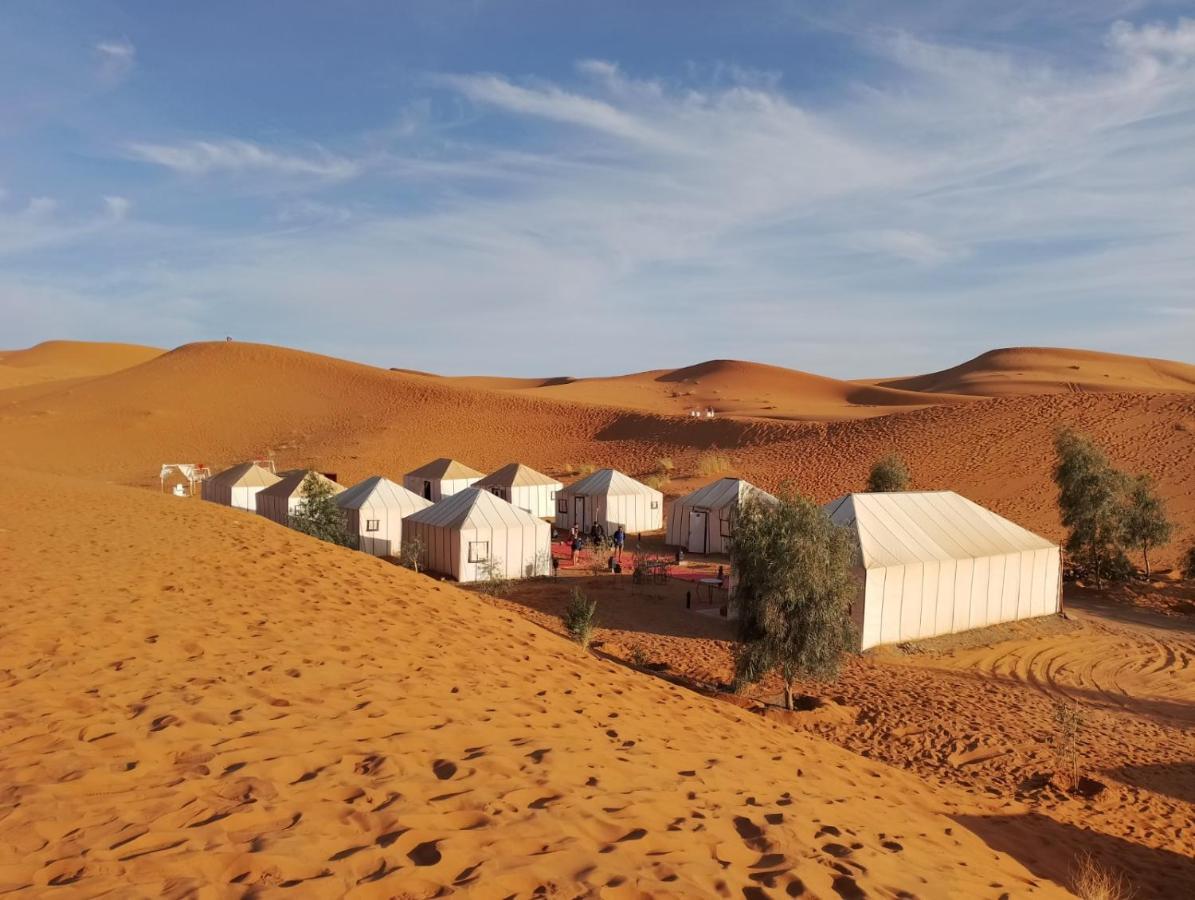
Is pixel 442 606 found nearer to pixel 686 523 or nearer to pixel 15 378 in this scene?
pixel 686 523

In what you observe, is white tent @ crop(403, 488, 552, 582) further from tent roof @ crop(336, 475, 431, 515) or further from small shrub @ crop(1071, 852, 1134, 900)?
small shrub @ crop(1071, 852, 1134, 900)

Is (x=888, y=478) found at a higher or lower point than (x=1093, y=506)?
higher

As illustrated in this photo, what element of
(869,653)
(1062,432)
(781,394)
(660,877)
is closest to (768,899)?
(660,877)

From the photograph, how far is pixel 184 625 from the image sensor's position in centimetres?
936

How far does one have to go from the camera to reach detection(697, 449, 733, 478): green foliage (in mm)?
47375

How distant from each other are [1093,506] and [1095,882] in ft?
65.9

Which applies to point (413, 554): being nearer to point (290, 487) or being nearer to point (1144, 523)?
point (290, 487)

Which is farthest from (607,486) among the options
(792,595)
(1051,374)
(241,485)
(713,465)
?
(1051,374)

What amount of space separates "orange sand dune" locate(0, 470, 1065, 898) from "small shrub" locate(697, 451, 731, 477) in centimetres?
3652

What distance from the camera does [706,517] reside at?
29.9 meters

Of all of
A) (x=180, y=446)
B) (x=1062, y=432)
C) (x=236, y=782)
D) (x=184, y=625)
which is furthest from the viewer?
(x=180, y=446)

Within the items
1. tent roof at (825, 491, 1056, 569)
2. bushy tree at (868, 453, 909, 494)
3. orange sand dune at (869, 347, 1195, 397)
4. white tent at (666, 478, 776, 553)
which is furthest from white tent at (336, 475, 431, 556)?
orange sand dune at (869, 347, 1195, 397)

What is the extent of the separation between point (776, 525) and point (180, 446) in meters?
60.0

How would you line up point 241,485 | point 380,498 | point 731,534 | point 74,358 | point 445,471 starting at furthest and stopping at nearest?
point 74,358, point 445,471, point 241,485, point 380,498, point 731,534
